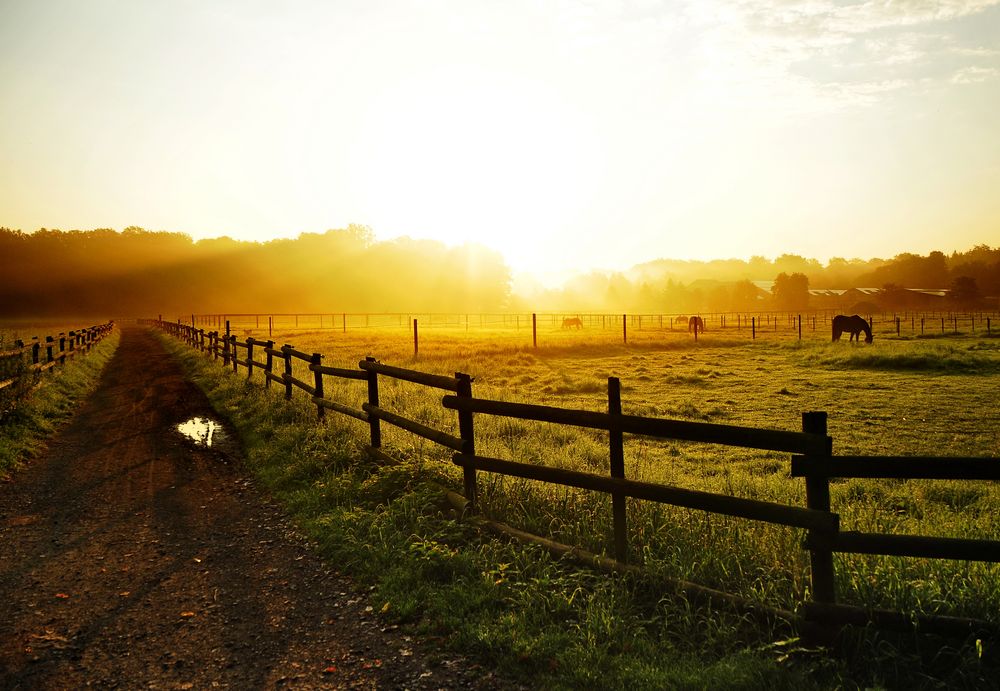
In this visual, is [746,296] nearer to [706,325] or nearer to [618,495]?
[706,325]

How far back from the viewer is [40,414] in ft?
41.6

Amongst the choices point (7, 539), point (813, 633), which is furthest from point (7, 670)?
point (813, 633)

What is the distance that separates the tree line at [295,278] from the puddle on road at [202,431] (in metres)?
108

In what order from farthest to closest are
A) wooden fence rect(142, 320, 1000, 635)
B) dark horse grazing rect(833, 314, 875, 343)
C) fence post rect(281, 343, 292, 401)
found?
dark horse grazing rect(833, 314, 875, 343)
fence post rect(281, 343, 292, 401)
wooden fence rect(142, 320, 1000, 635)

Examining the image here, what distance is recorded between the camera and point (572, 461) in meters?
10.2

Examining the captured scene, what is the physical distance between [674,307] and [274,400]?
142630mm

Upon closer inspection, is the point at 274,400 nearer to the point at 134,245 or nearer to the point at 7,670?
the point at 7,670

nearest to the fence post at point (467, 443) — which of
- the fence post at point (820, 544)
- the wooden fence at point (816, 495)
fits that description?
the wooden fence at point (816, 495)

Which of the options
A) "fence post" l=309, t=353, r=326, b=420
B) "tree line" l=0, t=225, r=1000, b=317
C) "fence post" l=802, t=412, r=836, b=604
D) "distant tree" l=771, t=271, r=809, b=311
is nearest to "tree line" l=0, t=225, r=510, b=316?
"tree line" l=0, t=225, r=1000, b=317

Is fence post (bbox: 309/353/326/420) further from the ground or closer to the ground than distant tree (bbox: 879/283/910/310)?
closer to the ground

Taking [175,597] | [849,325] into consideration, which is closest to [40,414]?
[175,597]

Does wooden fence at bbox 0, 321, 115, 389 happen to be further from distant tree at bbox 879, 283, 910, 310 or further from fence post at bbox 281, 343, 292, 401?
distant tree at bbox 879, 283, 910, 310

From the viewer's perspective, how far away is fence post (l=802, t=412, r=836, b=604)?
383 centimetres

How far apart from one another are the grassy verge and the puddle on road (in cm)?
231
